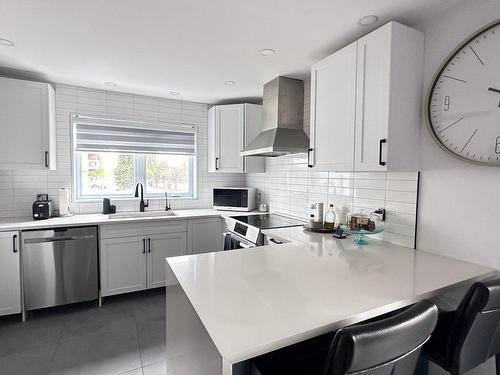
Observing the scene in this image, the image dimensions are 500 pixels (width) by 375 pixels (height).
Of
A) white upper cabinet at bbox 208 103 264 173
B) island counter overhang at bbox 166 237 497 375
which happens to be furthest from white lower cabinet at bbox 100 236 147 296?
island counter overhang at bbox 166 237 497 375

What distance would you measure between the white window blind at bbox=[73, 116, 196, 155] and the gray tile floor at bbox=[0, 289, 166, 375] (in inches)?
70.2

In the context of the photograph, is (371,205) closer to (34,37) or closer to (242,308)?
(242,308)

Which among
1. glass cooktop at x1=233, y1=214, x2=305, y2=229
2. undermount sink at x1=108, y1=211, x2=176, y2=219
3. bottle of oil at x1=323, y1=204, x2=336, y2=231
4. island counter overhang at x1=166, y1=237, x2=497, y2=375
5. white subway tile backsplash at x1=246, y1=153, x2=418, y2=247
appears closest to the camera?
island counter overhang at x1=166, y1=237, x2=497, y2=375

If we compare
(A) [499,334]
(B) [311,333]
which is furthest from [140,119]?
(A) [499,334]

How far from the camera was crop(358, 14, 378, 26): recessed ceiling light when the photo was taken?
1.60m

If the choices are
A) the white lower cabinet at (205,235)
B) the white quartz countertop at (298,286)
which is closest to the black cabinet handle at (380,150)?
the white quartz countertop at (298,286)

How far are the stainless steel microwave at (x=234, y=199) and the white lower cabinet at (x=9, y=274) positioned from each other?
6.78 feet

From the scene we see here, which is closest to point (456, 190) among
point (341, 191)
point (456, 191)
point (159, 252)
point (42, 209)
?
point (456, 191)

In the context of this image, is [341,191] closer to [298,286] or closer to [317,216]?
[317,216]

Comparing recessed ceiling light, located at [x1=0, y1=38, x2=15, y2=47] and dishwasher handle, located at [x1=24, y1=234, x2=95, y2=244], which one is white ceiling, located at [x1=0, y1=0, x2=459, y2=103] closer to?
recessed ceiling light, located at [x1=0, y1=38, x2=15, y2=47]

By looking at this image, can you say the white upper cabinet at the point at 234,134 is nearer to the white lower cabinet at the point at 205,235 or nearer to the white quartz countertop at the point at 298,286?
the white lower cabinet at the point at 205,235

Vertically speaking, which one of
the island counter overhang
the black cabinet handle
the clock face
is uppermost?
the clock face

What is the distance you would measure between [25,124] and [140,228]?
1457 millimetres

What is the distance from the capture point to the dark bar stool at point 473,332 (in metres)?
1.03
